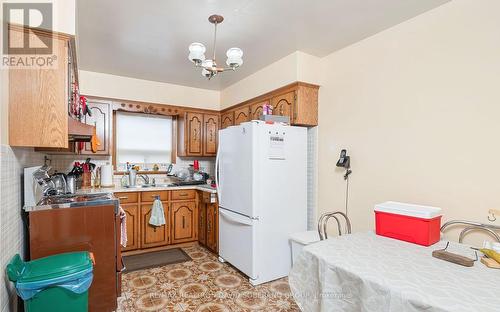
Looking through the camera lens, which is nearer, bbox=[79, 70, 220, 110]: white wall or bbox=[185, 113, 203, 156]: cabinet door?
bbox=[79, 70, 220, 110]: white wall

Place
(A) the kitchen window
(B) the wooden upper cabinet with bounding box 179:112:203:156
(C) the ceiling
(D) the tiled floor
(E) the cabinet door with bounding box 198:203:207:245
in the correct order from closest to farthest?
(C) the ceiling, (D) the tiled floor, (E) the cabinet door with bounding box 198:203:207:245, (A) the kitchen window, (B) the wooden upper cabinet with bounding box 179:112:203:156

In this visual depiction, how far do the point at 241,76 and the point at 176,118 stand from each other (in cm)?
135

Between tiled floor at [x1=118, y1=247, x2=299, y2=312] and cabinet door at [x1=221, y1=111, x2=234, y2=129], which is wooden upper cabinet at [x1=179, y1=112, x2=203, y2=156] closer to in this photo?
cabinet door at [x1=221, y1=111, x2=234, y2=129]

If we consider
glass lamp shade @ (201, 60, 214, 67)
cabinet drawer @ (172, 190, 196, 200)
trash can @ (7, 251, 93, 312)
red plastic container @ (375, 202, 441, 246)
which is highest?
glass lamp shade @ (201, 60, 214, 67)

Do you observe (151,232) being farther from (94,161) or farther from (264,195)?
(264,195)

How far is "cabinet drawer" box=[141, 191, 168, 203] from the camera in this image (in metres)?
3.52

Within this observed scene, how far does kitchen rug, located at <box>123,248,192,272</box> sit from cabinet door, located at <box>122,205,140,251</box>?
0.14 meters

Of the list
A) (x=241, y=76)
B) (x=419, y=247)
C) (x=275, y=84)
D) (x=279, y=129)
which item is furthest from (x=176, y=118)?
(x=419, y=247)

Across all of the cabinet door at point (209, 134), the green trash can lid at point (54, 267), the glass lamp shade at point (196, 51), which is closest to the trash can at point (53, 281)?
the green trash can lid at point (54, 267)

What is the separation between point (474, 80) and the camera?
1.85m

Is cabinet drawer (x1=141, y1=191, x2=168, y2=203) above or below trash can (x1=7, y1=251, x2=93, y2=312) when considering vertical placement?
above

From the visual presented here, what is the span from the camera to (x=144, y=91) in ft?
12.8

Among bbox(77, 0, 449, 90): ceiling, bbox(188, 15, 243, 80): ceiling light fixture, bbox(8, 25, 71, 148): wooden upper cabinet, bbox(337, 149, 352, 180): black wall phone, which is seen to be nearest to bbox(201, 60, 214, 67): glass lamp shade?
bbox(188, 15, 243, 80): ceiling light fixture

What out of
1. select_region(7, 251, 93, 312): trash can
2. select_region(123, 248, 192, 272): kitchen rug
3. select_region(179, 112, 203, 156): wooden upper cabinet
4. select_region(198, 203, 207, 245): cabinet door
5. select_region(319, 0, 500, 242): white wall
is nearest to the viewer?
select_region(7, 251, 93, 312): trash can
